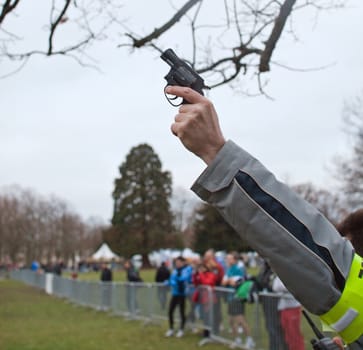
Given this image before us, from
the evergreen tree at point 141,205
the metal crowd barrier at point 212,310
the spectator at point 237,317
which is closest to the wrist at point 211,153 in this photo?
the metal crowd barrier at point 212,310

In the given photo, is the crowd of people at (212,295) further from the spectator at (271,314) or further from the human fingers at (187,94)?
the human fingers at (187,94)

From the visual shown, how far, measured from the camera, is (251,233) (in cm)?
143

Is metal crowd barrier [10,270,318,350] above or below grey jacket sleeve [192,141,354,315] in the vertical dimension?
below

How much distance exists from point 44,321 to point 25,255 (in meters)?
63.7

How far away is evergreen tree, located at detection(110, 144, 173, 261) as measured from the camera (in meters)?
77.9

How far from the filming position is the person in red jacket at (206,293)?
1298cm

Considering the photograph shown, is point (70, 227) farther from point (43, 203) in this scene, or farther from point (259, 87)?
point (259, 87)

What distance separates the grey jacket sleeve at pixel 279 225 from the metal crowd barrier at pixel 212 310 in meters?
7.04

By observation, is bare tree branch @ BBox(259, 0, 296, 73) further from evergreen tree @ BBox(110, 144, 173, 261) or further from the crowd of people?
evergreen tree @ BBox(110, 144, 173, 261)

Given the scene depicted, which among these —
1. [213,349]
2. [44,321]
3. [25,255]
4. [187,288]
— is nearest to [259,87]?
[213,349]

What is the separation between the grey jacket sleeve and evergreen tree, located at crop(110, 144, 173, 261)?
76.2 m

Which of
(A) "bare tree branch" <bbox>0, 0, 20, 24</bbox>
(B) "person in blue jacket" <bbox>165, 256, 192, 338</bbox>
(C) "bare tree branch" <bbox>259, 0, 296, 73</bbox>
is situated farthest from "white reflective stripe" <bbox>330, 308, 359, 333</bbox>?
(B) "person in blue jacket" <bbox>165, 256, 192, 338</bbox>

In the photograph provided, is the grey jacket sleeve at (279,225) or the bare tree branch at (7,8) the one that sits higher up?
the bare tree branch at (7,8)

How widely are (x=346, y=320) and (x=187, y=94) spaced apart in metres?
0.62
